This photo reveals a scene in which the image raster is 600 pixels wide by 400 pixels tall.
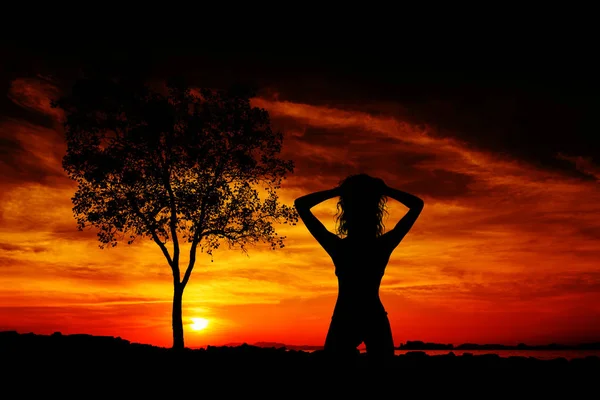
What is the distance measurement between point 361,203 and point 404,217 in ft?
1.82

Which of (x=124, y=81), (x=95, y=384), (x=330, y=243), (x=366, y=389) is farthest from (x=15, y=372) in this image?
(x=124, y=81)

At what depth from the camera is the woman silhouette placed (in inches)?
227

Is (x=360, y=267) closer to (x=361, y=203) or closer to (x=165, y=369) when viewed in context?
(x=361, y=203)

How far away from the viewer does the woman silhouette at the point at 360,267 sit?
5770 mm

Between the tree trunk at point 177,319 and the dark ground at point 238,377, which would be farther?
the tree trunk at point 177,319

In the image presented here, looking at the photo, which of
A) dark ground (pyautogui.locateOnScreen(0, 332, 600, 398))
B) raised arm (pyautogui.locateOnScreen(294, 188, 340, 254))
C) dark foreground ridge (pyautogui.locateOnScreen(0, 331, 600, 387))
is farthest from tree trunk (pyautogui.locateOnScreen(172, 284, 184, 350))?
raised arm (pyautogui.locateOnScreen(294, 188, 340, 254))

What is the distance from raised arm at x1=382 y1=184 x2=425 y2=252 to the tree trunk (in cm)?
2345

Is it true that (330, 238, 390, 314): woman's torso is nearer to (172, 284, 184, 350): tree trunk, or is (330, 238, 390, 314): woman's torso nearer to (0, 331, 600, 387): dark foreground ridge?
(0, 331, 600, 387): dark foreground ridge

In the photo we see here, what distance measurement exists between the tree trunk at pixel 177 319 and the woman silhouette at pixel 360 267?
23529 millimetres

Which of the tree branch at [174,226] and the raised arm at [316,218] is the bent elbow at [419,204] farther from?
the tree branch at [174,226]

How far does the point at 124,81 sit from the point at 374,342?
27.9 m

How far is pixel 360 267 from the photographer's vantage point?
5828 mm

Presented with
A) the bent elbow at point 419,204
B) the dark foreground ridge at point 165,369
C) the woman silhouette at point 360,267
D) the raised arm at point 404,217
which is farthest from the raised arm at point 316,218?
the dark foreground ridge at point 165,369

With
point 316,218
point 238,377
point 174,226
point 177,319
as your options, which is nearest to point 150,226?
→ point 174,226
